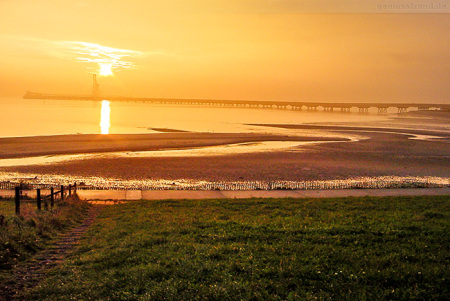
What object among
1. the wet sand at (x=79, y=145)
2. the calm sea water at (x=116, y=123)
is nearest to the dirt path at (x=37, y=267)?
the wet sand at (x=79, y=145)

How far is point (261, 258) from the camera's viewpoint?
805cm

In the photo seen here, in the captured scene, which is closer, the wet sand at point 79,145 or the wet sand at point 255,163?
the wet sand at point 255,163

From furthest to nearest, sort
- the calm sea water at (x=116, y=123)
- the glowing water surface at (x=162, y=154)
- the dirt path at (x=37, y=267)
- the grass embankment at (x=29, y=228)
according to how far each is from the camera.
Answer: the calm sea water at (x=116, y=123), the glowing water surface at (x=162, y=154), the grass embankment at (x=29, y=228), the dirt path at (x=37, y=267)

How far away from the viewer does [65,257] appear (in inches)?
354

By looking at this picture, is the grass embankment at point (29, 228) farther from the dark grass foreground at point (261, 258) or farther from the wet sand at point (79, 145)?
A: the wet sand at point (79, 145)

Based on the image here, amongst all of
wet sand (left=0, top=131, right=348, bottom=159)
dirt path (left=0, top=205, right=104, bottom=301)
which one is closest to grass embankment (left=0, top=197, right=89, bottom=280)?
dirt path (left=0, top=205, right=104, bottom=301)

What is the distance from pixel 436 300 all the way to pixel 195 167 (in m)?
24.2

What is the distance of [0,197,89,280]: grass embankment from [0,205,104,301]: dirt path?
0.80ft

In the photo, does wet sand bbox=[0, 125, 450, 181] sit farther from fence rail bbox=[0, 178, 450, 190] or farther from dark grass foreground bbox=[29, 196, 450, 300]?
dark grass foreground bbox=[29, 196, 450, 300]

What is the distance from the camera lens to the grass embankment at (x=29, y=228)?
860 centimetres

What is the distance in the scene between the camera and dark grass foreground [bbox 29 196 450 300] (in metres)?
6.61

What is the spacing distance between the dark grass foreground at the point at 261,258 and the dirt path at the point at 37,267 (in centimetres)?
37

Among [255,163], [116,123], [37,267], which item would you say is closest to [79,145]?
[255,163]

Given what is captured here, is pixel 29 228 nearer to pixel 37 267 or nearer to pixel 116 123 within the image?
pixel 37 267
